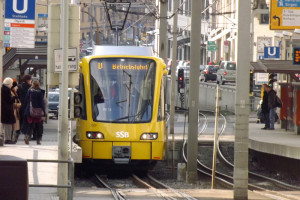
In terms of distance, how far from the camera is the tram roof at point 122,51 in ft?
79.5

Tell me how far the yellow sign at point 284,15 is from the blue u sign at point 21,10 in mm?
13194

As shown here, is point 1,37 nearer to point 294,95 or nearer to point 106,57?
point 106,57

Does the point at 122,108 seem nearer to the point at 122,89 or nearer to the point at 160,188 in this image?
the point at 122,89

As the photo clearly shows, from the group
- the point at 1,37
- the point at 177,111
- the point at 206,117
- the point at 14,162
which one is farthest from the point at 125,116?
the point at 177,111

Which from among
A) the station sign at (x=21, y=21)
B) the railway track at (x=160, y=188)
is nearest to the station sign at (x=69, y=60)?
the railway track at (x=160, y=188)

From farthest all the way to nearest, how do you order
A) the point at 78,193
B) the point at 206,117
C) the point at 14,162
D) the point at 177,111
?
the point at 177,111
the point at 206,117
the point at 78,193
the point at 14,162

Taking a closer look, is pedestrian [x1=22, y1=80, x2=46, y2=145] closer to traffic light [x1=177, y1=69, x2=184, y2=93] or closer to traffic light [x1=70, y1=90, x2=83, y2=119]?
traffic light [x1=70, y1=90, x2=83, y2=119]

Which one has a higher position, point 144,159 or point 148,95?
point 148,95

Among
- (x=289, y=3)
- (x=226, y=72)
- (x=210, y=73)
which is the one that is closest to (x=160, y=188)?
(x=289, y=3)

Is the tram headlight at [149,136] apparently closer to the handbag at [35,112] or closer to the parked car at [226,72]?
the handbag at [35,112]

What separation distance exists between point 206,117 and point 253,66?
Result: 1905 cm

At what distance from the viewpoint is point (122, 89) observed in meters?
23.6

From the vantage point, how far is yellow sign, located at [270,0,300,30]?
33594 millimetres

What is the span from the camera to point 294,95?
3081 centimetres
